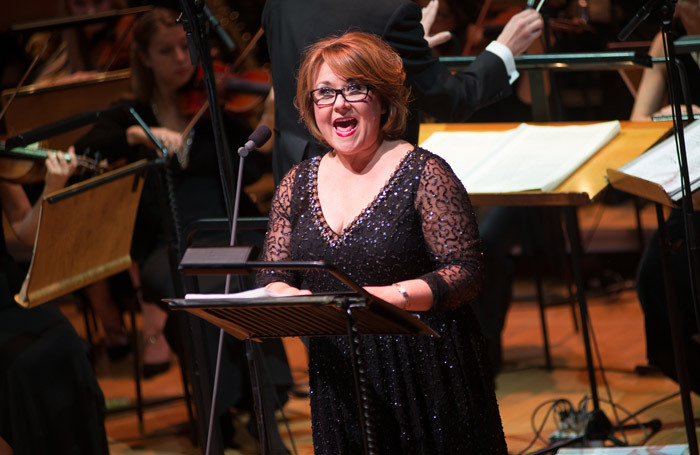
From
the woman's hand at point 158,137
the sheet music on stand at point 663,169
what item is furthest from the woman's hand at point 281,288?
the woman's hand at point 158,137

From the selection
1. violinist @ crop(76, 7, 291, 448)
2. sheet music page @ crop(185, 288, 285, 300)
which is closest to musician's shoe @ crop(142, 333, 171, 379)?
violinist @ crop(76, 7, 291, 448)

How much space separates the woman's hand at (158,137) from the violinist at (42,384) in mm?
947

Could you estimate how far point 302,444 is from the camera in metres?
3.51

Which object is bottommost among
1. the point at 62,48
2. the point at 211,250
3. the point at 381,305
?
the point at 381,305

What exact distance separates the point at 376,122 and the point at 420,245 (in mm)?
302

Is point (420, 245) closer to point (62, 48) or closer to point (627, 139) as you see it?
point (627, 139)

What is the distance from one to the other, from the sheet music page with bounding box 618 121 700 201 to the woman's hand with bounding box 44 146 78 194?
1874 mm

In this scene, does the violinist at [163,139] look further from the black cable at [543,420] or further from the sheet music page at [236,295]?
the sheet music page at [236,295]

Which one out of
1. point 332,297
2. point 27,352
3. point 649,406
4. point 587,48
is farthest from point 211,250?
point 587,48

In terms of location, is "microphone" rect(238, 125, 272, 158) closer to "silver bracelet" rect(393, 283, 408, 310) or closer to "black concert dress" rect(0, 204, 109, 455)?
"silver bracelet" rect(393, 283, 408, 310)

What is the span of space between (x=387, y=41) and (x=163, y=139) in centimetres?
178

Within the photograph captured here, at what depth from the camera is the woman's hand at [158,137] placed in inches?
156

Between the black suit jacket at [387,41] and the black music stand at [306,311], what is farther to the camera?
the black suit jacket at [387,41]

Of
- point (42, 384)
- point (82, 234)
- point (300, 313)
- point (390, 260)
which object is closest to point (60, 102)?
point (82, 234)
